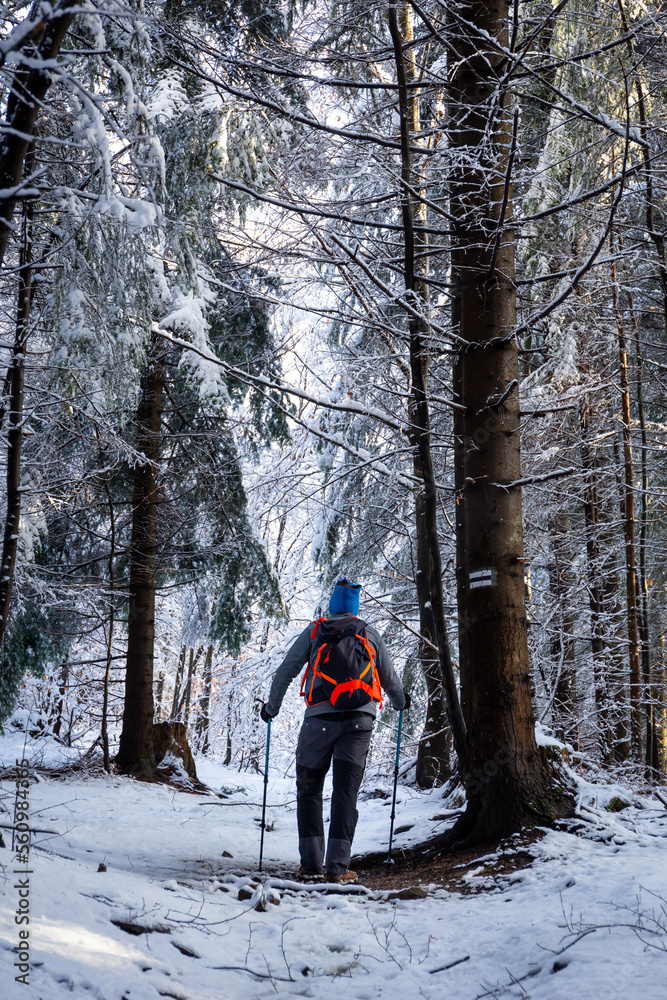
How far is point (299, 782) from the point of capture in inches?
194

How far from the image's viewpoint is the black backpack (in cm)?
494

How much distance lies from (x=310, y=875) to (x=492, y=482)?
2816 millimetres

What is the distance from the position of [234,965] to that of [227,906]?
820 millimetres

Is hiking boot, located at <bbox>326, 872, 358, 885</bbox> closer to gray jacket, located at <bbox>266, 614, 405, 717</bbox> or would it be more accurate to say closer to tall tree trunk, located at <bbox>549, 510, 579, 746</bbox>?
gray jacket, located at <bbox>266, 614, 405, 717</bbox>

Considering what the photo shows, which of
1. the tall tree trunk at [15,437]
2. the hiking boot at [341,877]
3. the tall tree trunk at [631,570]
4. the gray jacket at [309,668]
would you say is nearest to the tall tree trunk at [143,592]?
the tall tree trunk at [15,437]

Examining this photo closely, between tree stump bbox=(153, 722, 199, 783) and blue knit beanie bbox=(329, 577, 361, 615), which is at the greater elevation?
blue knit beanie bbox=(329, 577, 361, 615)

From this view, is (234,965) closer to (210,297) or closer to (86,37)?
(86,37)

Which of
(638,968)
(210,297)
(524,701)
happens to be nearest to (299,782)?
(524,701)

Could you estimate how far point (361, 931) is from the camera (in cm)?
334

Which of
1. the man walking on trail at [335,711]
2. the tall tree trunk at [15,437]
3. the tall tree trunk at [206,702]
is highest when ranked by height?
the tall tree trunk at [15,437]

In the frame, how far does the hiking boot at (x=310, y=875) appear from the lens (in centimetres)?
455

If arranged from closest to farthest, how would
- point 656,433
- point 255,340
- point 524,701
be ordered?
point 524,701 < point 255,340 < point 656,433

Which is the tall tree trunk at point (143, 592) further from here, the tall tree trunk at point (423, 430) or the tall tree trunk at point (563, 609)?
the tall tree trunk at point (563, 609)

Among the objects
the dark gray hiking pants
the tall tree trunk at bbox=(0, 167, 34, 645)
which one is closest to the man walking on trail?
the dark gray hiking pants
